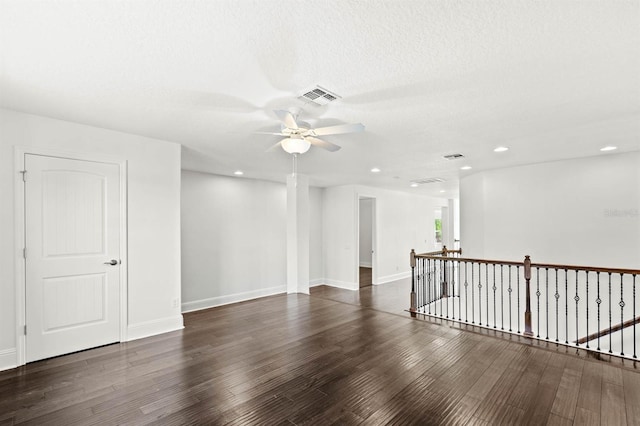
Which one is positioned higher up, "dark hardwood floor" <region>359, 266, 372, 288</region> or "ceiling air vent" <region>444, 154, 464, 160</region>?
"ceiling air vent" <region>444, 154, 464, 160</region>

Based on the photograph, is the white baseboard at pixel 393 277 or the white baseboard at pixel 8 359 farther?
the white baseboard at pixel 393 277

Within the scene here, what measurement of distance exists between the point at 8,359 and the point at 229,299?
11.4ft

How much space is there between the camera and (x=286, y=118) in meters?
2.51

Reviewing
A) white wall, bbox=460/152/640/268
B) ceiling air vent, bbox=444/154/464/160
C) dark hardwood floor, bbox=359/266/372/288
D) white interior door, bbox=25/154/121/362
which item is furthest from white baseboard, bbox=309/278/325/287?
white interior door, bbox=25/154/121/362

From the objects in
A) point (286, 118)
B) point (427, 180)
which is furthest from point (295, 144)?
point (427, 180)

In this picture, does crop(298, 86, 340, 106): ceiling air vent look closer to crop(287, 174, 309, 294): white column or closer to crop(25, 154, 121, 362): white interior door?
crop(25, 154, 121, 362): white interior door

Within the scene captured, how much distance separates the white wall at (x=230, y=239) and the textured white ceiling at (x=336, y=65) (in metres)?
2.44

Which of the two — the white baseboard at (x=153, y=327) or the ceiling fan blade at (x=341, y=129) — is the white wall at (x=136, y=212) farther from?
the ceiling fan blade at (x=341, y=129)

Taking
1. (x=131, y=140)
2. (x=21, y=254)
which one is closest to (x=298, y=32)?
(x=131, y=140)

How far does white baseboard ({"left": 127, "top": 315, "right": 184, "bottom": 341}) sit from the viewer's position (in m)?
3.76

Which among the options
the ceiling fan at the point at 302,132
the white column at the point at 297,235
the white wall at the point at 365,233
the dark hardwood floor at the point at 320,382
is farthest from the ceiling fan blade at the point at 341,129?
the white wall at the point at 365,233

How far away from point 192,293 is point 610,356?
6140mm

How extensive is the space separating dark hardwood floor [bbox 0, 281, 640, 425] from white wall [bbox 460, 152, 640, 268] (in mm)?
2404

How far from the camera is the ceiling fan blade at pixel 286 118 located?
8.06ft
